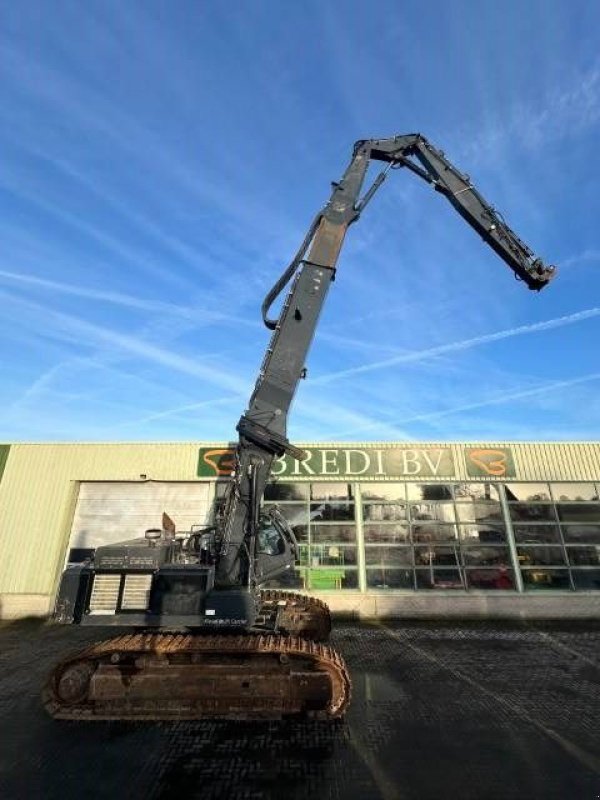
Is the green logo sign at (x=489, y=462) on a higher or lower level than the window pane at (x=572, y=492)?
higher

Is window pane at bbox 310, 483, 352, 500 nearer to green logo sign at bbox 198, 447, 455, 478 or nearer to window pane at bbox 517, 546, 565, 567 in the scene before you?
green logo sign at bbox 198, 447, 455, 478

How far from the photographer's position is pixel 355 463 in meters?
16.5

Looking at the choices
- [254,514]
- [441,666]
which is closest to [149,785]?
[254,514]

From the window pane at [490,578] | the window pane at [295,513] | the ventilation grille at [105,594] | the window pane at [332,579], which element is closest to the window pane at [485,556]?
the window pane at [490,578]

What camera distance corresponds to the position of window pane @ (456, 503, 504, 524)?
16.0 m

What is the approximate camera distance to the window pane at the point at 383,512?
52.3 ft

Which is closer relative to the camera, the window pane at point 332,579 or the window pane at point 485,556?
the window pane at point 332,579

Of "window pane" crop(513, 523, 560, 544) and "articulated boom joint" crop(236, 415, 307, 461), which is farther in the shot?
"window pane" crop(513, 523, 560, 544)

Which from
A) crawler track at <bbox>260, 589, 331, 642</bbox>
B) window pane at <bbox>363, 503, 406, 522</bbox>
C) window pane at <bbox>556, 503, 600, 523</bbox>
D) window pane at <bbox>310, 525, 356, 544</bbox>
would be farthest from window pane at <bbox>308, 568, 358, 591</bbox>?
window pane at <bbox>556, 503, 600, 523</bbox>

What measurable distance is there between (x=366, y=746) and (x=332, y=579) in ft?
30.8

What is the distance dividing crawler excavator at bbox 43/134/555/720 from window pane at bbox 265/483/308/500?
21.3ft

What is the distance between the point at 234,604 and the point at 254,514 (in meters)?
1.67

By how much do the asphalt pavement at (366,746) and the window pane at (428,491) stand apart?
7.05 metres

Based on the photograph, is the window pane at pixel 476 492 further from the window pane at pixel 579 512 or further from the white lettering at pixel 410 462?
the window pane at pixel 579 512
